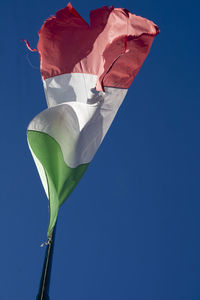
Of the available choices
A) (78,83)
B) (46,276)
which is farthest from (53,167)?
(78,83)

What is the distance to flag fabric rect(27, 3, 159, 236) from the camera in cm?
769

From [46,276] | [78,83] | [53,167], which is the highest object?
[78,83]

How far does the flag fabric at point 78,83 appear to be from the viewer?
7688mm

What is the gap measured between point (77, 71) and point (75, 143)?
7.87ft

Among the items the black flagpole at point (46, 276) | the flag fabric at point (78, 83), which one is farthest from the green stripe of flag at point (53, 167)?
the black flagpole at point (46, 276)

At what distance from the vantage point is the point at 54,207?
284 inches

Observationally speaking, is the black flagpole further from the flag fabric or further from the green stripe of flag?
the green stripe of flag

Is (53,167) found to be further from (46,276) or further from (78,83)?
(78,83)

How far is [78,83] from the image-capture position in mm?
9820

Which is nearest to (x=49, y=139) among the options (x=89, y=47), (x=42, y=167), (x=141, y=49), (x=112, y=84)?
(x=42, y=167)

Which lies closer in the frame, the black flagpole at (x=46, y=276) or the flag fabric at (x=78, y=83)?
the black flagpole at (x=46, y=276)

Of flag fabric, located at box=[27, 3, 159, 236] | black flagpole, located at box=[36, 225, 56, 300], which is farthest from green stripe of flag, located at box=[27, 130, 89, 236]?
black flagpole, located at box=[36, 225, 56, 300]

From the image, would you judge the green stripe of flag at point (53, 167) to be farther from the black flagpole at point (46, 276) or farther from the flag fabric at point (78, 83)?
the black flagpole at point (46, 276)

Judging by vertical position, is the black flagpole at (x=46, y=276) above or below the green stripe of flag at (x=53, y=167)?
below
